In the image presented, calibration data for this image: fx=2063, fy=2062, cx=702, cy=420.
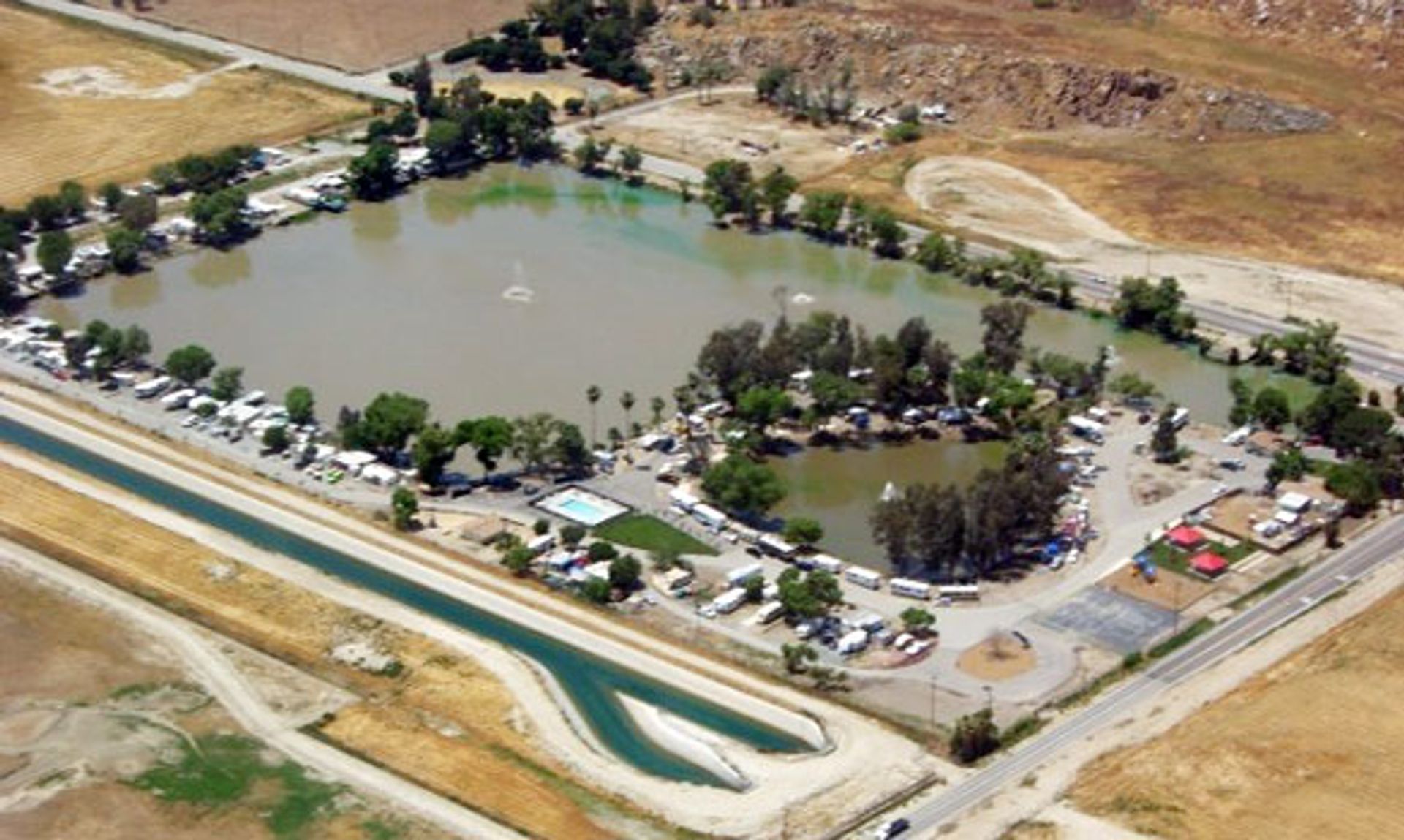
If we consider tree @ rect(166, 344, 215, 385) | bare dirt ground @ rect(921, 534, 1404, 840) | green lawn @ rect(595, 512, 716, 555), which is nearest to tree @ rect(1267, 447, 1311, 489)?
bare dirt ground @ rect(921, 534, 1404, 840)

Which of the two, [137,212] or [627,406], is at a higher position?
[137,212]

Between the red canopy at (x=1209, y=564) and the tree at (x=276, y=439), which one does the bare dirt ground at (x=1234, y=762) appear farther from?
the tree at (x=276, y=439)

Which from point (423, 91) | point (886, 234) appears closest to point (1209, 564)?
point (886, 234)

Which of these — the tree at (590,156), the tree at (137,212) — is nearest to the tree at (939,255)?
the tree at (590,156)

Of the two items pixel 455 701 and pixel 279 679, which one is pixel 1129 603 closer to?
pixel 455 701

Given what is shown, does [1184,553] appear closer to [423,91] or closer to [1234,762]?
[1234,762]

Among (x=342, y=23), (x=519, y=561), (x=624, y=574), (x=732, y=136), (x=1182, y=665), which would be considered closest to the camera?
(x=1182, y=665)

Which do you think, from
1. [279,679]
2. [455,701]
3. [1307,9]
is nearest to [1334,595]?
[455,701]
